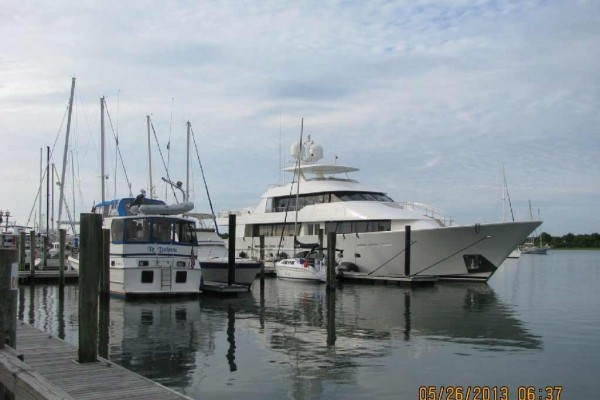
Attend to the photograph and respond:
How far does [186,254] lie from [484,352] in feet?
39.8

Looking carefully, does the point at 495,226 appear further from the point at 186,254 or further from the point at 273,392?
the point at 273,392

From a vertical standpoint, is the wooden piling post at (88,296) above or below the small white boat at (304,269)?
above

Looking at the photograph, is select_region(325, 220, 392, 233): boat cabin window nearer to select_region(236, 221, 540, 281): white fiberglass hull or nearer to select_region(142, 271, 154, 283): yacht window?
select_region(236, 221, 540, 281): white fiberglass hull

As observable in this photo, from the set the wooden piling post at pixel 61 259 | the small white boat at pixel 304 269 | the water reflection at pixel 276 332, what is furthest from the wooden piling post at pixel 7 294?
the small white boat at pixel 304 269

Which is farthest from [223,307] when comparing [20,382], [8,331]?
[20,382]

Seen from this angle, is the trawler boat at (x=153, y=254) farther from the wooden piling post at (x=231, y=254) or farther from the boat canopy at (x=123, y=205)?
the wooden piling post at (x=231, y=254)

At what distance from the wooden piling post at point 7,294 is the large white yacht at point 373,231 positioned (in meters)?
26.5

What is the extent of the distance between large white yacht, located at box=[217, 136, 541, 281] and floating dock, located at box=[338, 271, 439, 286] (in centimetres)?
79

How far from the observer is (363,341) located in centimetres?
1445

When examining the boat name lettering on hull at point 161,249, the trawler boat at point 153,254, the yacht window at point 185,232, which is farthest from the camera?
the yacht window at point 185,232

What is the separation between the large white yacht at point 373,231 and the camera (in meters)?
32.5

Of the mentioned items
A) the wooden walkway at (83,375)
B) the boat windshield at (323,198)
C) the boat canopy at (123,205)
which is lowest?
the wooden walkway at (83,375)

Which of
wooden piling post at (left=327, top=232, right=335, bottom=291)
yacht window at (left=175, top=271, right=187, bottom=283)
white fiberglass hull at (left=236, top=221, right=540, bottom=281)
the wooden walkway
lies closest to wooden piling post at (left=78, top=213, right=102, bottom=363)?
the wooden walkway
